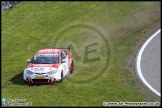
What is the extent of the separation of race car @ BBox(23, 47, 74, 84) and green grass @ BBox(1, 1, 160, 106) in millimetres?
349

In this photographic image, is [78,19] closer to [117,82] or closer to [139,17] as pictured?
[139,17]

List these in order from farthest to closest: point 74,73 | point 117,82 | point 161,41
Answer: point 161,41
point 74,73
point 117,82

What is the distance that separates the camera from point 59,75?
20531 mm

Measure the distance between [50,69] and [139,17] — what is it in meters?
14.0

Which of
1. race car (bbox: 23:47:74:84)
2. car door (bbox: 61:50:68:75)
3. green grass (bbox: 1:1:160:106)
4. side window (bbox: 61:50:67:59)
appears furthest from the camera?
side window (bbox: 61:50:67:59)

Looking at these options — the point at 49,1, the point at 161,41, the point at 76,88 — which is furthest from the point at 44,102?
the point at 49,1

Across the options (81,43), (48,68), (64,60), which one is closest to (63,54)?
(64,60)

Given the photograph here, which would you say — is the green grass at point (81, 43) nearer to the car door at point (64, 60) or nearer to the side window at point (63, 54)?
the car door at point (64, 60)

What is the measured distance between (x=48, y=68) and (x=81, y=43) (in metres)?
8.28

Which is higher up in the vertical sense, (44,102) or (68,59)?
(68,59)

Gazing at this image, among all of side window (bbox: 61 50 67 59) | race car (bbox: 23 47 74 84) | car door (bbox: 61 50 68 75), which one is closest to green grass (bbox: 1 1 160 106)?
race car (bbox: 23 47 74 84)

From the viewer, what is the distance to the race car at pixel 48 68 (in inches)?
797

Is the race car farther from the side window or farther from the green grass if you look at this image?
the green grass

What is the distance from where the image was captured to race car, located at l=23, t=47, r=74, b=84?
20.2 meters
